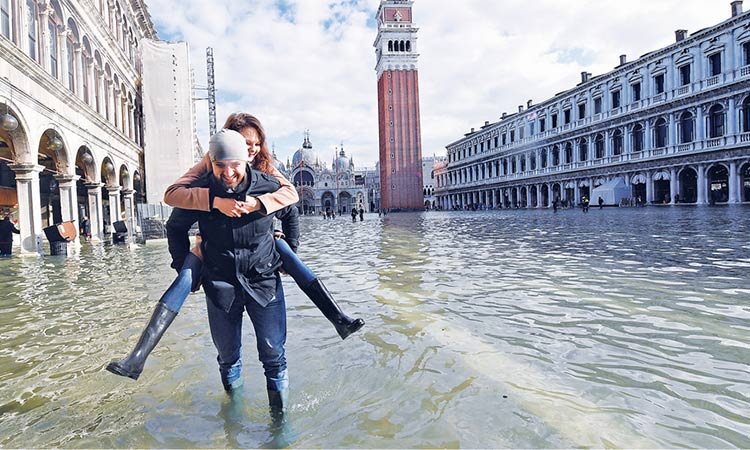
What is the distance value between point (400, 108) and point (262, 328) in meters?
67.9

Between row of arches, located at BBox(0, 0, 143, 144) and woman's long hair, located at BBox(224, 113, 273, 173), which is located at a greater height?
row of arches, located at BBox(0, 0, 143, 144)

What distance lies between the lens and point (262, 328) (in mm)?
2723

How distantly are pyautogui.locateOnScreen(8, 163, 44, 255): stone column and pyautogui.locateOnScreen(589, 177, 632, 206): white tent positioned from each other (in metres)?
38.8

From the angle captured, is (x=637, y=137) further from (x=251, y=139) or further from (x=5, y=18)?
(x=251, y=139)

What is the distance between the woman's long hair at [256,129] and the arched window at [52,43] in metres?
14.9

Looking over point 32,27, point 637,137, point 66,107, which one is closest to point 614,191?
point 637,137

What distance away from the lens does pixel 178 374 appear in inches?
138

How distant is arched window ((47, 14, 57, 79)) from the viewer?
14.4 meters

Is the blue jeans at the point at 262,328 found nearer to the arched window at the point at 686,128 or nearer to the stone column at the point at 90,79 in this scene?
the stone column at the point at 90,79

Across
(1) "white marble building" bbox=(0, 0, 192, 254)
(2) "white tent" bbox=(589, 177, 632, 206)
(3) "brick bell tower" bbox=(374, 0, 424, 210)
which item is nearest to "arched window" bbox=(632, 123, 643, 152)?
(2) "white tent" bbox=(589, 177, 632, 206)

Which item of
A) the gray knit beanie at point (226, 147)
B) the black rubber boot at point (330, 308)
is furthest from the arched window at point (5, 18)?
the black rubber boot at point (330, 308)

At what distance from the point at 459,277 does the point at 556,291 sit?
→ 1.64 m

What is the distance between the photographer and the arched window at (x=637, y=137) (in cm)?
3891

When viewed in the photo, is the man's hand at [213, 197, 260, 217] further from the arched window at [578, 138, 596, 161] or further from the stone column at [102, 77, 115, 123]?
the arched window at [578, 138, 596, 161]
